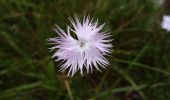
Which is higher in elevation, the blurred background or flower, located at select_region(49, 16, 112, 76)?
the blurred background

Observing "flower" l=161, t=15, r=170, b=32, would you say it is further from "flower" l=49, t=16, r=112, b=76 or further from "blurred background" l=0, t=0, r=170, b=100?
"flower" l=49, t=16, r=112, b=76

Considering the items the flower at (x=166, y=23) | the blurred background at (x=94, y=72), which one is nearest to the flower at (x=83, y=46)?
the blurred background at (x=94, y=72)

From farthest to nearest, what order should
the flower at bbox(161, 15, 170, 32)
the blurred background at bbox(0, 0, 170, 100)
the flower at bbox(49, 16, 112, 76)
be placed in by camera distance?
1. the flower at bbox(161, 15, 170, 32)
2. the blurred background at bbox(0, 0, 170, 100)
3. the flower at bbox(49, 16, 112, 76)

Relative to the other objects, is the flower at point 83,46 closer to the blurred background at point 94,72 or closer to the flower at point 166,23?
the blurred background at point 94,72

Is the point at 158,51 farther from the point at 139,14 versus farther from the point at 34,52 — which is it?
the point at 34,52

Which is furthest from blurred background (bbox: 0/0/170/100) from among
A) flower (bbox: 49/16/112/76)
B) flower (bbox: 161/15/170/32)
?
flower (bbox: 49/16/112/76)

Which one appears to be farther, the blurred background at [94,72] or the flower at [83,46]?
the blurred background at [94,72]

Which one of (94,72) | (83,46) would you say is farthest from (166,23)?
(83,46)

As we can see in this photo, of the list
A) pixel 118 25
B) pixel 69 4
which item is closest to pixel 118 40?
pixel 118 25

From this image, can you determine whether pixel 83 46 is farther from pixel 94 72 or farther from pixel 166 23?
pixel 166 23
